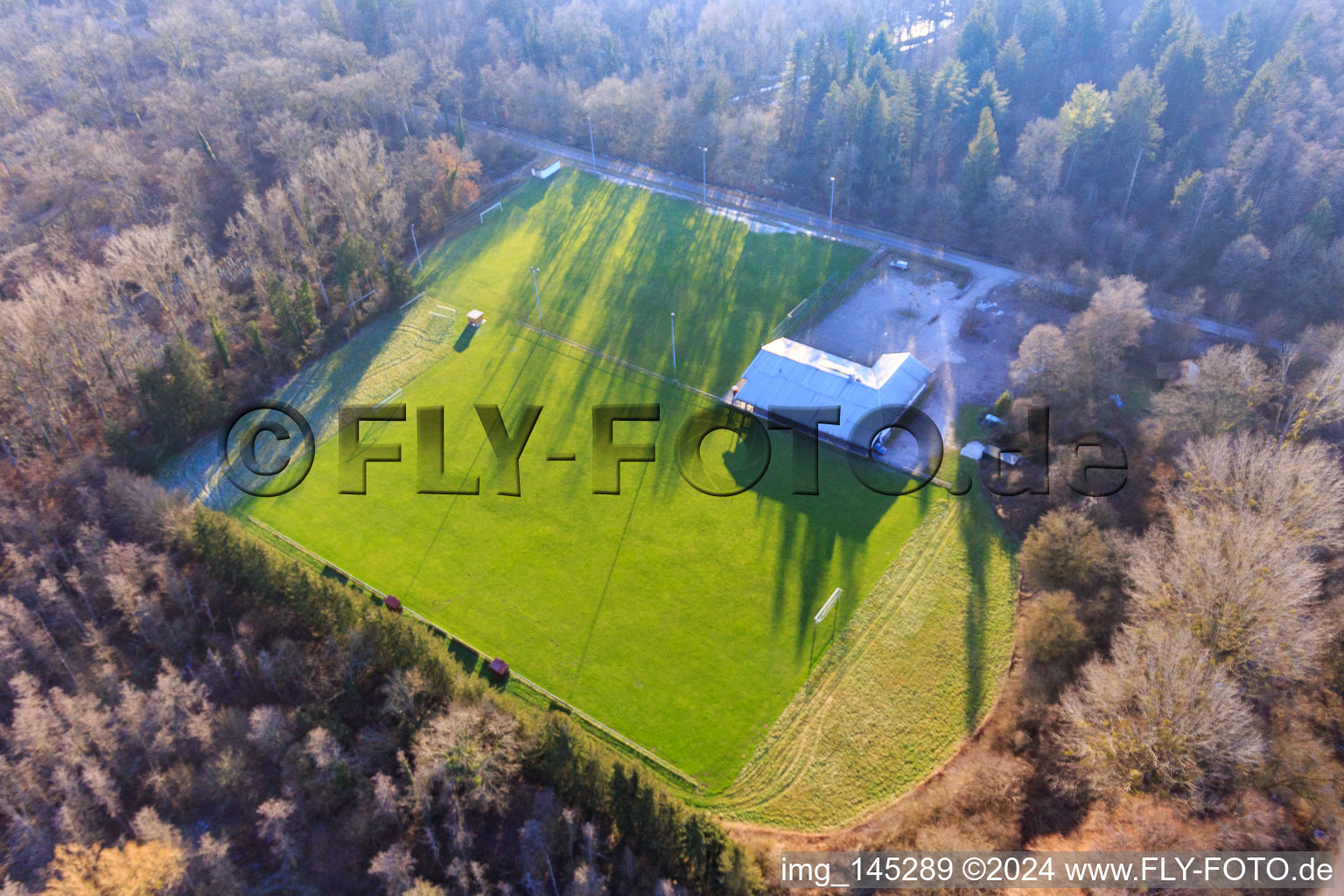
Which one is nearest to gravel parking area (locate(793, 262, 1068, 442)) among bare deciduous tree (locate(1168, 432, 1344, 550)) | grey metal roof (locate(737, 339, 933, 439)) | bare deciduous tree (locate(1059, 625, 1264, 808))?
grey metal roof (locate(737, 339, 933, 439))

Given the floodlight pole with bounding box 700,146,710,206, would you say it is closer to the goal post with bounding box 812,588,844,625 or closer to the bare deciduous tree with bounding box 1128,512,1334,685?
the goal post with bounding box 812,588,844,625

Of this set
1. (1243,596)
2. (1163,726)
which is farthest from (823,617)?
(1243,596)

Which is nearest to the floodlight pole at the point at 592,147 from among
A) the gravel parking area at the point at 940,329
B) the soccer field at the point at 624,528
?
the soccer field at the point at 624,528

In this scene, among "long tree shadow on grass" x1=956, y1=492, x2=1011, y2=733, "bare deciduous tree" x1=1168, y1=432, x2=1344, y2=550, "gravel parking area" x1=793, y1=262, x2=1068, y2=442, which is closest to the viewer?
"bare deciduous tree" x1=1168, y1=432, x2=1344, y2=550

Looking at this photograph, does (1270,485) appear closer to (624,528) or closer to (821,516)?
(821,516)

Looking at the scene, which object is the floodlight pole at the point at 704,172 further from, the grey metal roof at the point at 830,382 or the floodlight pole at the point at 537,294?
the grey metal roof at the point at 830,382

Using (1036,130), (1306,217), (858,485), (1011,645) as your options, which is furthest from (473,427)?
(1306,217)
